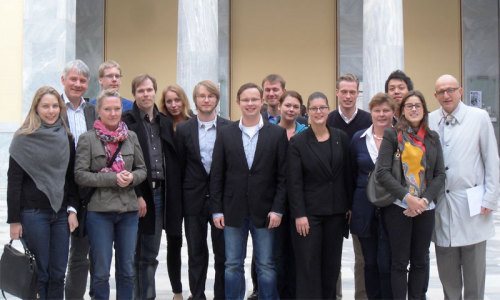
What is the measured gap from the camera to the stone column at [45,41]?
12477 mm

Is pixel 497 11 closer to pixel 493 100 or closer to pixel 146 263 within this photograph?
pixel 493 100

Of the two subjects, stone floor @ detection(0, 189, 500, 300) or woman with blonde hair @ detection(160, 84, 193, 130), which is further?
stone floor @ detection(0, 189, 500, 300)

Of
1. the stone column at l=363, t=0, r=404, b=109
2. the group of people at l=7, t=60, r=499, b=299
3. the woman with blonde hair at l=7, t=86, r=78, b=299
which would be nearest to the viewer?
the woman with blonde hair at l=7, t=86, r=78, b=299

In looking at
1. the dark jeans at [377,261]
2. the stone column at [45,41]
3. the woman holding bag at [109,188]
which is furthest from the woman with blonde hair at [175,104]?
the stone column at [45,41]

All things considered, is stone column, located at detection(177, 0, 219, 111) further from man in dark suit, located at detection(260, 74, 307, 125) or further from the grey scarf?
the grey scarf

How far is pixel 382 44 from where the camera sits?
1212cm

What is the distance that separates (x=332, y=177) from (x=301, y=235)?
57 centimetres

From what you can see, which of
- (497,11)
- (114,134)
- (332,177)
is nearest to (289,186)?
(332,177)

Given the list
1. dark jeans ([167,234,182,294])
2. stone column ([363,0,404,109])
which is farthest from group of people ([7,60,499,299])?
stone column ([363,0,404,109])

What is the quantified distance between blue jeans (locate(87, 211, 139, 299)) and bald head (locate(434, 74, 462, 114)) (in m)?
2.91

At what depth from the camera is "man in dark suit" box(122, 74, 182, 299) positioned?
198 inches

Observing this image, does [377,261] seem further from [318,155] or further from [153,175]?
[153,175]

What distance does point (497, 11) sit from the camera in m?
16.9

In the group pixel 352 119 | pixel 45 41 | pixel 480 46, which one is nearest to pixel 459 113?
pixel 352 119
